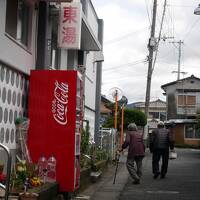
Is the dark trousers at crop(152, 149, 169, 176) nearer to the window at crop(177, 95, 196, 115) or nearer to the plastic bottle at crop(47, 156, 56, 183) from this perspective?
the plastic bottle at crop(47, 156, 56, 183)

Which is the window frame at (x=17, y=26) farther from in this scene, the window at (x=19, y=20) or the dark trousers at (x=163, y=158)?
the dark trousers at (x=163, y=158)

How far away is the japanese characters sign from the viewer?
13.5 m

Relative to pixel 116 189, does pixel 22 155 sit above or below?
above

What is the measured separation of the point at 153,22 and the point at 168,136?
22496 millimetres

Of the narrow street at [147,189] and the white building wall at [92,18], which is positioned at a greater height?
the white building wall at [92,18]

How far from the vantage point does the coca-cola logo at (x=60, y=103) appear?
Answer: 11211 mm

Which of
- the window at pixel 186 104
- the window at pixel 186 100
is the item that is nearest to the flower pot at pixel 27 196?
the window at pixel 186 104

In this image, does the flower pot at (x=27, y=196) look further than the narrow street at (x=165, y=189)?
No

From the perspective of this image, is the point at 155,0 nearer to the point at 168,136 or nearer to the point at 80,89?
the point at 168,136

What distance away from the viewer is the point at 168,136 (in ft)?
58.0

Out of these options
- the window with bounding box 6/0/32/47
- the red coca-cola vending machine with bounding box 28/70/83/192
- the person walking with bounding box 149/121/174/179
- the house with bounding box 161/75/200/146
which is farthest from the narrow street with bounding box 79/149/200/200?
the house with bounding box 161/75/200/146

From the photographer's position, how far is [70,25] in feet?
44.7

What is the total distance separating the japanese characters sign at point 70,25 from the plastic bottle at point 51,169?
3690mm

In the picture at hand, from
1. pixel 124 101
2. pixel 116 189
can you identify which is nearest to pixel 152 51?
pixel 124 101
